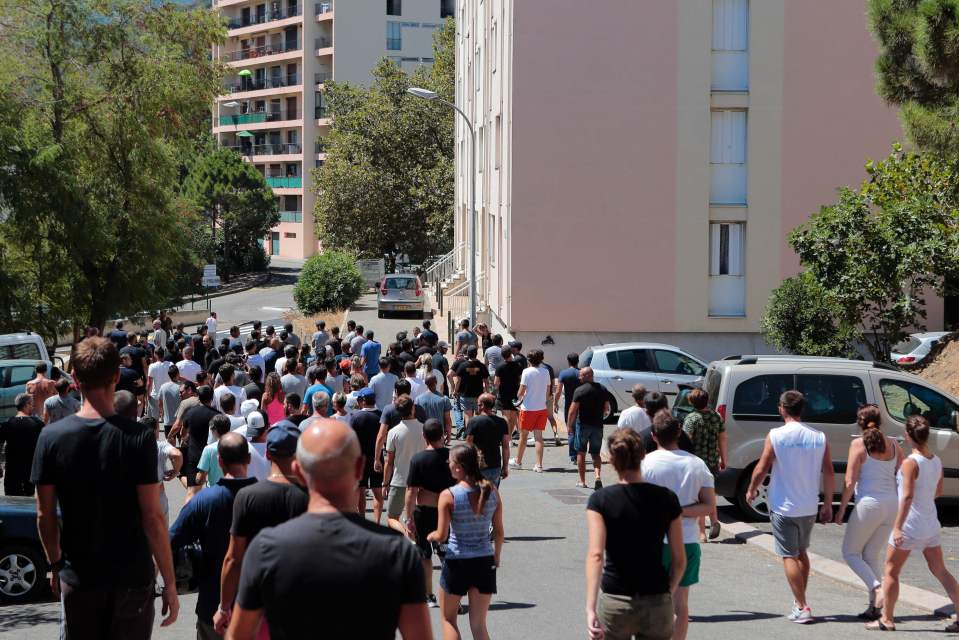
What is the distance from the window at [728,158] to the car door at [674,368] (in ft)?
24.2

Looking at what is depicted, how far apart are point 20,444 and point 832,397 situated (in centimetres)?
892

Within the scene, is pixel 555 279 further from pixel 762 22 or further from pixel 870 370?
pixel 870 370

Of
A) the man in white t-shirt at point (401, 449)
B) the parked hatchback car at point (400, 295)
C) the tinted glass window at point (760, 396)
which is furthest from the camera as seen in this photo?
the parked hatchback car at point (400, 295)

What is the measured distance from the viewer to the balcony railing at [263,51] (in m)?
86.5

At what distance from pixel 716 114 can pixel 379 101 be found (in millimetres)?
33237

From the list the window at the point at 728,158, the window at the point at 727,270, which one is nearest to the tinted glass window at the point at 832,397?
the window at the point at 727,270

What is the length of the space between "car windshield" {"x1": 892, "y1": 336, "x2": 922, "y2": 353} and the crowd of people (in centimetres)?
1455

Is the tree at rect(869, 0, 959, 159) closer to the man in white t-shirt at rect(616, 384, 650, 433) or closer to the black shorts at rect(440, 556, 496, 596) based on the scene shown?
the man in white t-shirt at rect(616, 384, 650, 433)

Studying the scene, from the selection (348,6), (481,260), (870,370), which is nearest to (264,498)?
(870,370)

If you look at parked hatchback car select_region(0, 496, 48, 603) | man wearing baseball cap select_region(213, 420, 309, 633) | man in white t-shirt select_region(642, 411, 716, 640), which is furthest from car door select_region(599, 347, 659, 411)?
man wearing baseball cap select_region(213, 420, 309, 633)

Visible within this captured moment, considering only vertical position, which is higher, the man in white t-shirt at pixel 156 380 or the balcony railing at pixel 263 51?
the balcony railing at pixel 263 51

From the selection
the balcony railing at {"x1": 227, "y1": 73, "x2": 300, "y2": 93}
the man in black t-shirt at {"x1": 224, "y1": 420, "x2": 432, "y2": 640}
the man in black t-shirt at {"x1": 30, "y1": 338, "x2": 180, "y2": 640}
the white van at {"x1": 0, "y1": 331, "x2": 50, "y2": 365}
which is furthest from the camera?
the balcony railing at {"x1": 227, "y1": 73, "x2": 300, "y2": 93}

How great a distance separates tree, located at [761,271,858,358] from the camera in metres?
22.9

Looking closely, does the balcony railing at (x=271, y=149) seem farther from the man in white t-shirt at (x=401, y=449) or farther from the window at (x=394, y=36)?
the man in white t-shirt at (x=401, y=449)
